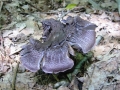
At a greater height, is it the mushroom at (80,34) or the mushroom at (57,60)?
the mushroom at (80,34)

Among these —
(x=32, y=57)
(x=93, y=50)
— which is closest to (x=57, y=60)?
(x=32, y=57)

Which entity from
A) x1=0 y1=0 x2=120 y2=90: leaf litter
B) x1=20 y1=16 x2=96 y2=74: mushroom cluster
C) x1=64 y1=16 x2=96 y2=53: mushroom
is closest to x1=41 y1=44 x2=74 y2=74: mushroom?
x1=20 y1=16 x2=96 y2=74: mushroom cluster

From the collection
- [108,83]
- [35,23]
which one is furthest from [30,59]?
[35,23]

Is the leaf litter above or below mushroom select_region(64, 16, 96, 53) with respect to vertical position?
below

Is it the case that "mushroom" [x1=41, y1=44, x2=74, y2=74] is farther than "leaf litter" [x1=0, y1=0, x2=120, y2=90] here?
No

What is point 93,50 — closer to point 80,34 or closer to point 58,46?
point 80,34

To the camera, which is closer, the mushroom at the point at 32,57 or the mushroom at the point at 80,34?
the mushroom at the point at 32,57

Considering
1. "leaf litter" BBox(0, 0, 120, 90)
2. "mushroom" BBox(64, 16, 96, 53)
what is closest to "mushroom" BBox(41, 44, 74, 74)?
"mushroom" BBox(64, 16, 96, 53)

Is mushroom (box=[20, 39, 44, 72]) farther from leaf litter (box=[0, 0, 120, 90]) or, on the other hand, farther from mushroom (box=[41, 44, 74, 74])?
leaf litter (box=[0, 0, 120, 90])

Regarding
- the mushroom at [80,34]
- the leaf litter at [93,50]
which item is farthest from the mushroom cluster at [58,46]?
the leaf litter at [93,50]

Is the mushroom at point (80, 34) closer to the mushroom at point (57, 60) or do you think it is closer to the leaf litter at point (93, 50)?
the mushroom at point (57, 60)
